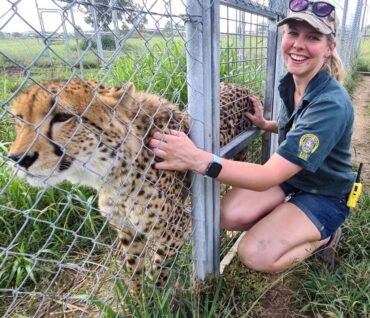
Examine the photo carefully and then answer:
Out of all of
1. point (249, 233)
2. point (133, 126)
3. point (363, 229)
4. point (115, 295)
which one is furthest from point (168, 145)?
point (363, 229)

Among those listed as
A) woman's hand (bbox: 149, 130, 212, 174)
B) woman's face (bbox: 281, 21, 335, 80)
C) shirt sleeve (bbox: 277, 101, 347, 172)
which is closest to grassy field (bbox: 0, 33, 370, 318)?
woman's hand (bbox: 149, 130, 212, 174)

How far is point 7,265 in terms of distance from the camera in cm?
207

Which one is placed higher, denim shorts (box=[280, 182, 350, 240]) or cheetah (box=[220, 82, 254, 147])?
cheetah (box=[220, 82, 254, 147])

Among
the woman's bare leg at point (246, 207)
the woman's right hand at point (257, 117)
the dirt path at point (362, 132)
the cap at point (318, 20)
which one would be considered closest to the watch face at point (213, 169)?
the woman's bare leg at point (246, 207)

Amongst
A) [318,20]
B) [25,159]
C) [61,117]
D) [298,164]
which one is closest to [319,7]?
[318,20]

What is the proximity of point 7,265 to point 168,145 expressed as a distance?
131cm

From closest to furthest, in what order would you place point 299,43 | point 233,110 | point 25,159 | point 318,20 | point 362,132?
point 25,159, point 318,20, point 299,43, point 233,110, point 362,132

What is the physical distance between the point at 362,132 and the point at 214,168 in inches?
162

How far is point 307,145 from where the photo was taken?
1.56 meters

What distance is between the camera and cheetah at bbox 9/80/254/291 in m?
1.23

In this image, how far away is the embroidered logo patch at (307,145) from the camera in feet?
5.08

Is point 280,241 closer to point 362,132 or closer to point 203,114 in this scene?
point 203,114

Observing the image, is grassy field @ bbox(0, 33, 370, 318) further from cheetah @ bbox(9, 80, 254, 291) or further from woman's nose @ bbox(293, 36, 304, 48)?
woman's nose @ bbox(293, 36, 304, 48)

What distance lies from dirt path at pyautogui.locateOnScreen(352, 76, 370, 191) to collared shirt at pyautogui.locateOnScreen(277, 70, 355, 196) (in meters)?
1.33
